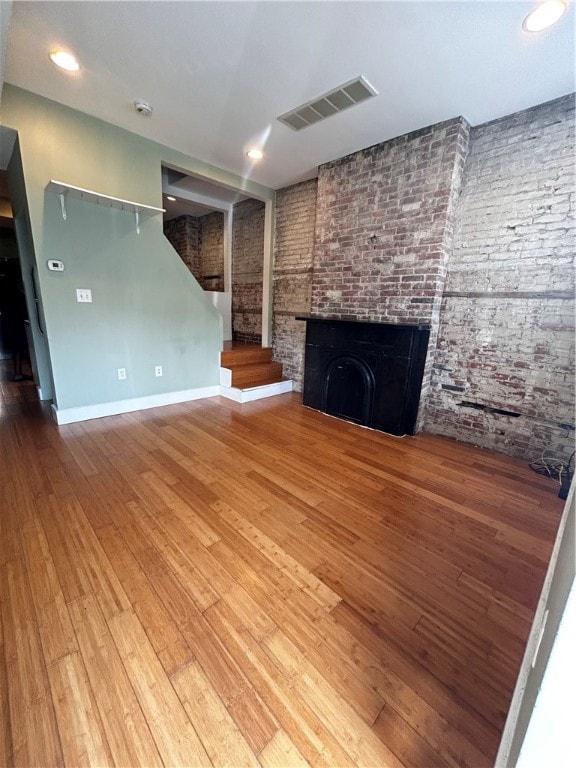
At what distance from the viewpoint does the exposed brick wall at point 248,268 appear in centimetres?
493

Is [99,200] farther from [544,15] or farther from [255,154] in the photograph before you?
[544,15]

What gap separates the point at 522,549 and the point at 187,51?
3.68m

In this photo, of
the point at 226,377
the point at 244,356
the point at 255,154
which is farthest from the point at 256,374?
the point at 255,154

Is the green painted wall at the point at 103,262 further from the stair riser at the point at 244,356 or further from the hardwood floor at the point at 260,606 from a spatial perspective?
the hardwood floor at the point at 260,606

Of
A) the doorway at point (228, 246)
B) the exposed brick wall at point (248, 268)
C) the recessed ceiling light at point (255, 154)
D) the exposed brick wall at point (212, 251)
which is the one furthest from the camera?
the exposed brick wall at point (212, 251)

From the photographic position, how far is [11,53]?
6.61 feet

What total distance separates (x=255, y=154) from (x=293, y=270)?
1.43m

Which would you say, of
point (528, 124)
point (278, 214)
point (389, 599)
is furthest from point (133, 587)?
point (278, 214)

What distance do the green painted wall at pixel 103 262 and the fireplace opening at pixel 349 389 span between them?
72.4 inches

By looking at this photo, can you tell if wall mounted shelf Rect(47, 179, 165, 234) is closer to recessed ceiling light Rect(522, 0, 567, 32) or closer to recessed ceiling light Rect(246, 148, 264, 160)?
recessed ceiling light Rect(246, 148, 264, 160)

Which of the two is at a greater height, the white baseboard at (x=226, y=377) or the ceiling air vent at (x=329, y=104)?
the ceiling air vent at (x=329, y=104)

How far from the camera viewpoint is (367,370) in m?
3.19

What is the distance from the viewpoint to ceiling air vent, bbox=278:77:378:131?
2.21 metres

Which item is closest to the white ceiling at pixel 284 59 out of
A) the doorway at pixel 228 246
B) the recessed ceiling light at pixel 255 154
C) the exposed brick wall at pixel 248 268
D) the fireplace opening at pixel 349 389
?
the recessed ceiling light at pixel 255 154
